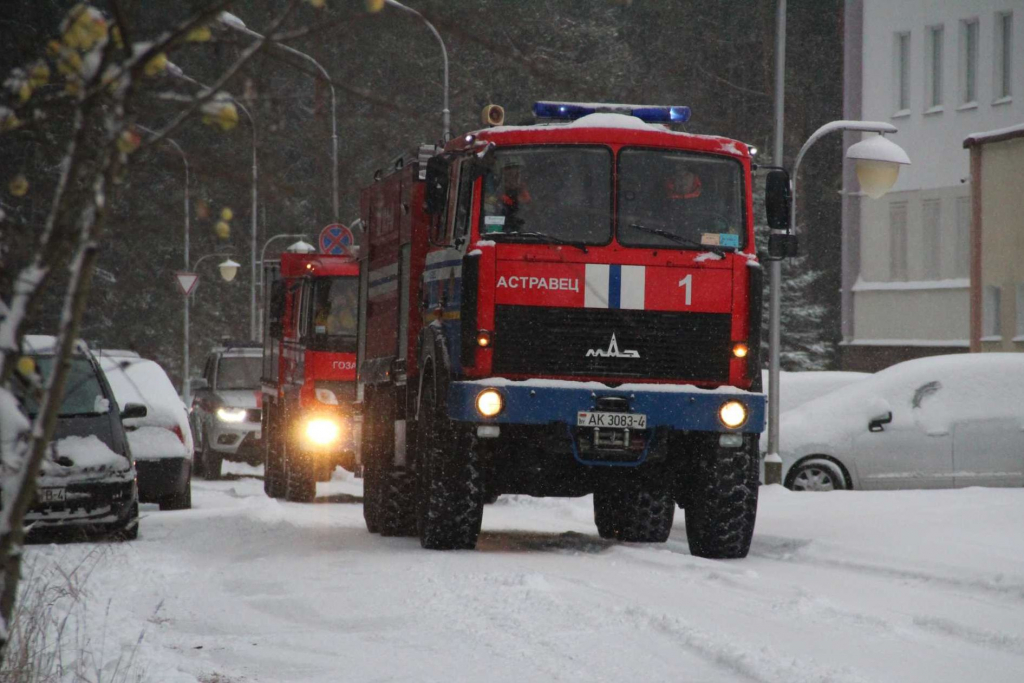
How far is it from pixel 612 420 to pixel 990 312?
24.4m

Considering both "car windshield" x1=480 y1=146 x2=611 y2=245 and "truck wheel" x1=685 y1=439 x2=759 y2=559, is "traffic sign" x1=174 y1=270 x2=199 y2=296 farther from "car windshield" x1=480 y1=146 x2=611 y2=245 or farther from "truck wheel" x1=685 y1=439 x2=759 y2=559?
"truck wheel" x1=685 y1=439 x2=759 y2=559

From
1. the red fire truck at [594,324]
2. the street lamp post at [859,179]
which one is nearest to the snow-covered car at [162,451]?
the red fire truck at [594,324]

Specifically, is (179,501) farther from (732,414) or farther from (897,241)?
(897,241)

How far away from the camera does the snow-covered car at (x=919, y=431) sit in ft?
62.9

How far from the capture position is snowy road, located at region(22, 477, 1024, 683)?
7953 mm

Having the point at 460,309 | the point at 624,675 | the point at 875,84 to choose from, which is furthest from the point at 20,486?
the point at 875,84

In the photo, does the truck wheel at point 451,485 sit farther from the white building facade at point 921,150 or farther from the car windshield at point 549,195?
the white building facade at point 921,150

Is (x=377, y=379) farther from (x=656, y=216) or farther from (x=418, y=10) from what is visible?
(x=418, y=10)

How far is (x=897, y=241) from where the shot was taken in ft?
141

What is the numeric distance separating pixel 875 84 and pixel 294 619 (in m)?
36.3

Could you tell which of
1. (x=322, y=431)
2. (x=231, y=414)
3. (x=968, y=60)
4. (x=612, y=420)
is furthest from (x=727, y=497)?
(x=968, y=60)

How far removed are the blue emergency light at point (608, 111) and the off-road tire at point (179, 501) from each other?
6.89 meters

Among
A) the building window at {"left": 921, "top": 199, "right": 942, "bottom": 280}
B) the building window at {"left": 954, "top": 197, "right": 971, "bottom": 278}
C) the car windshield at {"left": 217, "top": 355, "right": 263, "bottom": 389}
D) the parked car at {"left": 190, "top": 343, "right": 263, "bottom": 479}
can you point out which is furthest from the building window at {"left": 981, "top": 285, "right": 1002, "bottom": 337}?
the car windshield at {"left": 217, "top": 355, "right": 263, "bottom": 389}

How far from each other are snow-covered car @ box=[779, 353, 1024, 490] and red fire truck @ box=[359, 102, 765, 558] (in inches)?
258
